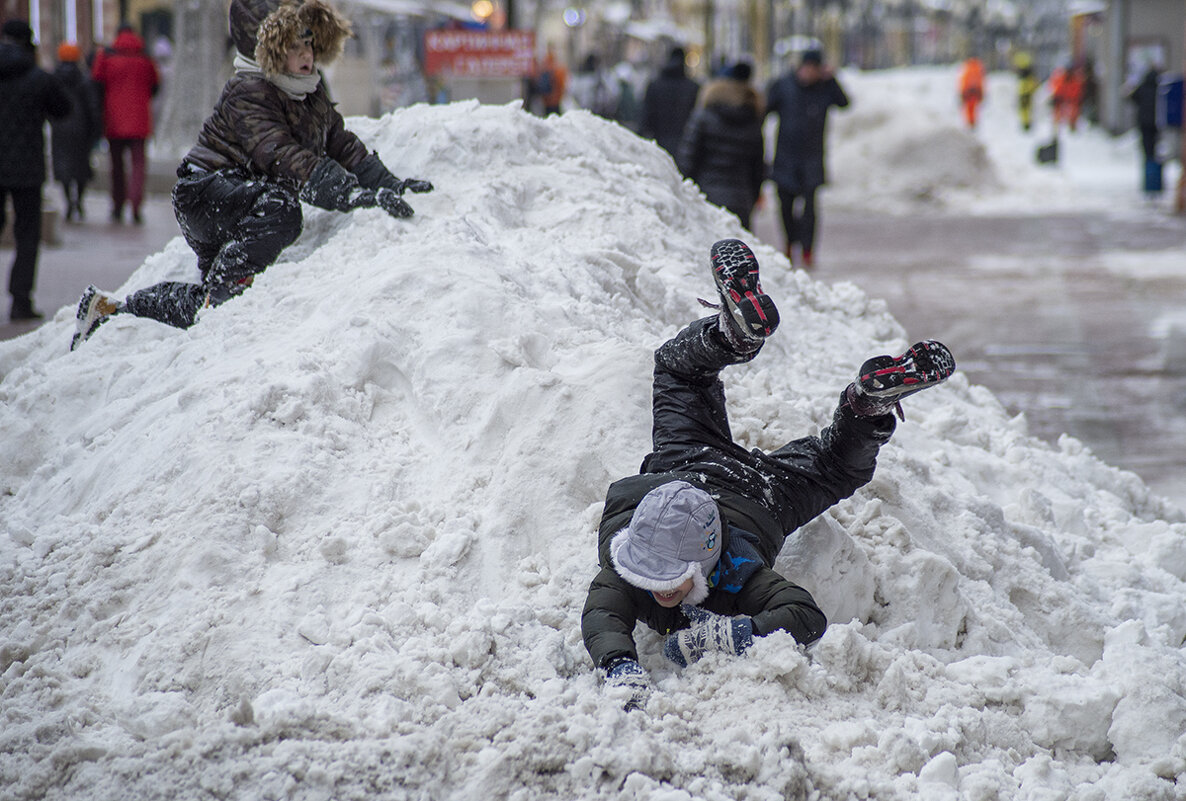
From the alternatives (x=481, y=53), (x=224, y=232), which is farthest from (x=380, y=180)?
(x=481, y=53)

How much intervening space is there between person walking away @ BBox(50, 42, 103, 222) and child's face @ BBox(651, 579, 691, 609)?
10798mm

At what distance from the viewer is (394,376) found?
387 cm

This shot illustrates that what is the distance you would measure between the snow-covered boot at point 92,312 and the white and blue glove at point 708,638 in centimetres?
294

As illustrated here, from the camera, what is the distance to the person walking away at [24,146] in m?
7.72

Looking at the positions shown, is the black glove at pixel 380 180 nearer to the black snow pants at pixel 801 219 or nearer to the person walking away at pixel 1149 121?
the black snow pants at pixel 801 219

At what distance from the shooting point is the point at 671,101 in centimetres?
1138

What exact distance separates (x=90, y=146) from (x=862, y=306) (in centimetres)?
942

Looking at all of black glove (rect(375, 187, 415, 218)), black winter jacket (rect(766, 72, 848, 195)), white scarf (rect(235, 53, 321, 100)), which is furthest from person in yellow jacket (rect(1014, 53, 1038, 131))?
black glove (rect(375, 187, 415, 218))

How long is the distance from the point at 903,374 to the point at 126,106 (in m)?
10.5

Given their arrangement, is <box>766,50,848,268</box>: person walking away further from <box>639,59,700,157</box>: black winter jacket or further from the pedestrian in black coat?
the pedestrian in black coat

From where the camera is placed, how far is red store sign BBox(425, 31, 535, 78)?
14086mm

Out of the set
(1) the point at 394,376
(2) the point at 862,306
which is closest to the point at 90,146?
(2) the point at 862,306

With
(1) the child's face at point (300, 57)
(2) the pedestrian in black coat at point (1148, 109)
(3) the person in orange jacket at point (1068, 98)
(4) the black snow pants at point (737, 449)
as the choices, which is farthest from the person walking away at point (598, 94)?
(4) the black snow pants at point (737, 449)

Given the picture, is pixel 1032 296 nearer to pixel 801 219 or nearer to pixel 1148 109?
pixel 801 219
